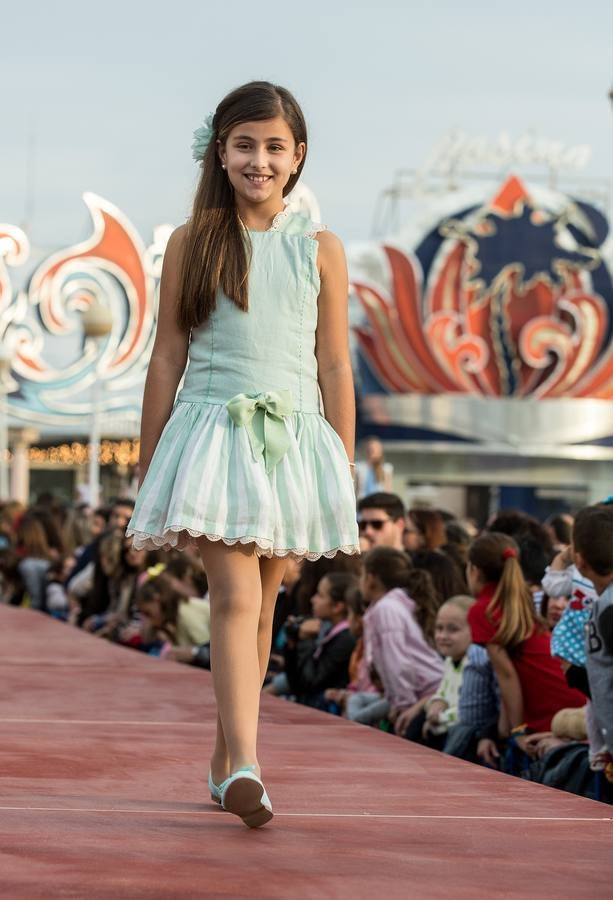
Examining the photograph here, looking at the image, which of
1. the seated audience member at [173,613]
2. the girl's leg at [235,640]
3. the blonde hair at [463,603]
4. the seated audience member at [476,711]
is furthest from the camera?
the seated audience member at [173,613]

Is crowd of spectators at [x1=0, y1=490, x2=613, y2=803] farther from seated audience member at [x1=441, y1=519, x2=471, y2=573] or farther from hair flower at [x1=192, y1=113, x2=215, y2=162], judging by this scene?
hair flower at [x1=192, y1=113, x2=215, y2=162]

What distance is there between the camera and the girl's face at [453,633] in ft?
22.9

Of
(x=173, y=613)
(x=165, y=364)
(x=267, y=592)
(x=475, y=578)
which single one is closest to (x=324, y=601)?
(x=173, y=613)

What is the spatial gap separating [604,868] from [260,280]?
1.54 metres

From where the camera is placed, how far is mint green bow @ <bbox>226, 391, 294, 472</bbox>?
12.9ft

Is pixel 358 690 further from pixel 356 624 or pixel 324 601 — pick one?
pixel 324 601

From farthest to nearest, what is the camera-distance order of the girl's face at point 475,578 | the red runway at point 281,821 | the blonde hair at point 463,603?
1. the blonde hair at point 463,603
2. the girl's face at point 475,578
3. the red runway at point 281,821

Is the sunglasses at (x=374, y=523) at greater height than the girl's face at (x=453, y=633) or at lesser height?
greater

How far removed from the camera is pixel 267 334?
4023 millimetres

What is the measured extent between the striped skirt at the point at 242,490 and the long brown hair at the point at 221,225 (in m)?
0.25

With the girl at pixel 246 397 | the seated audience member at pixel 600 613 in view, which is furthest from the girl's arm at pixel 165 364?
the seated audience member at pixel 600 613

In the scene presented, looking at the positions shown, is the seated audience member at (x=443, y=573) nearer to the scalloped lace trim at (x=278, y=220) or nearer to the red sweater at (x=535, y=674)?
the red sweater at (x=535, y=674)

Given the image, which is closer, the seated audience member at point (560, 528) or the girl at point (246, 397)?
the girl at point (246, 397)

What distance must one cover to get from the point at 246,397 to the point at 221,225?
435 mm
